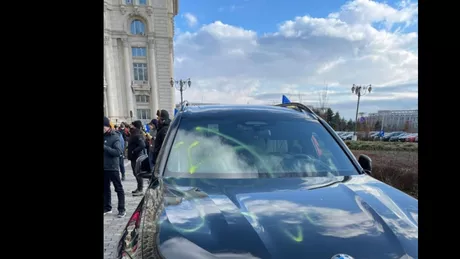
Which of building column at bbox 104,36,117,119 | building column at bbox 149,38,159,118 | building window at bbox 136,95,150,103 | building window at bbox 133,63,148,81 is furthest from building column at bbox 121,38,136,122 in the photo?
building column at bbox 149,38,159,118

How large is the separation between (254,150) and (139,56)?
158ft

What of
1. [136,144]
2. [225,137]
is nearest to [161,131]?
[136,144]

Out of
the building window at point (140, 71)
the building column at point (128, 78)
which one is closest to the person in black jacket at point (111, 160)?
the building column at point (128, 78)

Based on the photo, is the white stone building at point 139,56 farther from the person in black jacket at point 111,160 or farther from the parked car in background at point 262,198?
the parked car in background at point 262,198

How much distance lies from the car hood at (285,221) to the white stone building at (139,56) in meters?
45.1

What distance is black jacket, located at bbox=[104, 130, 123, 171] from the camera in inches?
199

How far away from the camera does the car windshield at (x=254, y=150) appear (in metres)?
2.38
